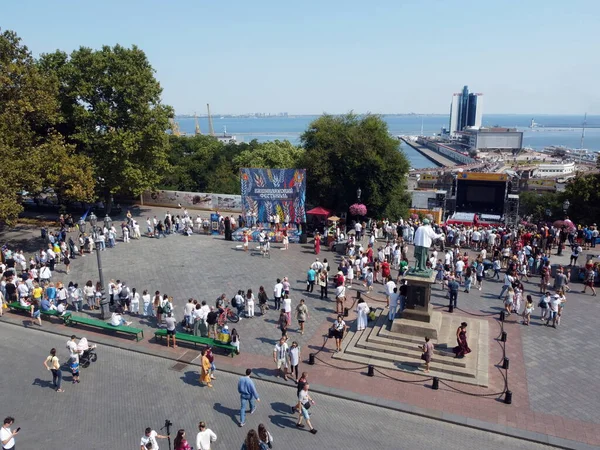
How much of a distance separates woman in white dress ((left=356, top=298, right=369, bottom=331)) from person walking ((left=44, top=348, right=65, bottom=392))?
911cm

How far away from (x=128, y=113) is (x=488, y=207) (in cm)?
3545

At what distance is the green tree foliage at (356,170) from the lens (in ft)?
104

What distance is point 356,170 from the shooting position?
31.8 m

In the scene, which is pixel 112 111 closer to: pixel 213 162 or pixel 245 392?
pixel 213 162

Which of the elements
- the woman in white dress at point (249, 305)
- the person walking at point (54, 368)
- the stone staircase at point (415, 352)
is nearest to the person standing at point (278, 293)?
the woman in white dress at point (249, 305)

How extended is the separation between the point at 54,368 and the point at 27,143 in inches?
671

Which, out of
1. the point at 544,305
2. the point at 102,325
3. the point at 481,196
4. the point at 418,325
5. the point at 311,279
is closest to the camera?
the point at 418,325

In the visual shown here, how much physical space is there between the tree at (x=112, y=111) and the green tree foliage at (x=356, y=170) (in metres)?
10.8

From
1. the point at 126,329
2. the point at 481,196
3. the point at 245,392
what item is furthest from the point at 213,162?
the point at 245,392

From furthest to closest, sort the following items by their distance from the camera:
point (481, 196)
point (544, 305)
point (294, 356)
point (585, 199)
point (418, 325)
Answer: point (481, 196) → point (585, 199) → point (544, 305) → point (418, 325) → point (294, 356)

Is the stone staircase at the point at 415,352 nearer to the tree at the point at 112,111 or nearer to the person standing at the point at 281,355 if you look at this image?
the person standing at the point at 281,355

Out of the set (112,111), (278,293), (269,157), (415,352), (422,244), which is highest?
(112,111)

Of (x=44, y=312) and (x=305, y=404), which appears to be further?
(x=44, y=312)

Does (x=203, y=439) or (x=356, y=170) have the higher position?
(x=356, y=170)
